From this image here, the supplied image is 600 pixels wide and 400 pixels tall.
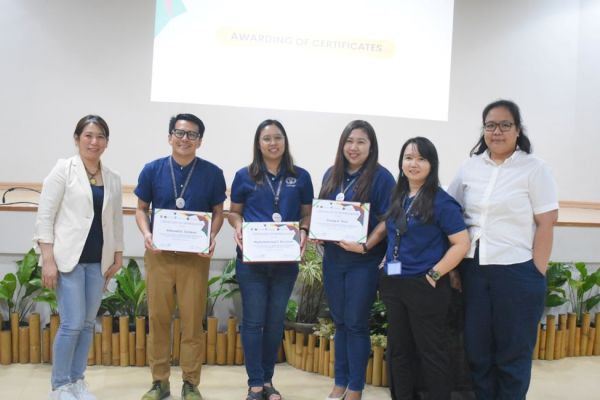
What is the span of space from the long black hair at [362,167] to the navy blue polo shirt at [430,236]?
1.16ft

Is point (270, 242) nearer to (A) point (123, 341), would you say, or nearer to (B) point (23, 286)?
(A) point (123, 341)

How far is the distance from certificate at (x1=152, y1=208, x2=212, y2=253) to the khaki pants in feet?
0.35

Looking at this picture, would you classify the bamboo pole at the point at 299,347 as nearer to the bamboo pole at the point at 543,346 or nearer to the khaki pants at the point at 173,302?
the khaki pants at the point at 173,302

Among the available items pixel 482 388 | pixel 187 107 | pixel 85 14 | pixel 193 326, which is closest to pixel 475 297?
pixel 482 388

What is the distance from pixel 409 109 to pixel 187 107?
7.83 feet

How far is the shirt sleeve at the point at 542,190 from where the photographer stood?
221cm

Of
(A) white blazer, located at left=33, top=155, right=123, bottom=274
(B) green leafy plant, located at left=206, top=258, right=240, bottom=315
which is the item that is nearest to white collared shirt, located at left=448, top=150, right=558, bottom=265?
(B) green leafy plant, located at left=206, top=258, right=240, bottom=315

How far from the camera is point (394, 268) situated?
89.8 inches

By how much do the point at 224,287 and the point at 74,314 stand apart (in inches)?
53.0

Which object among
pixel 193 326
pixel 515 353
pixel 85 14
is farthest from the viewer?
pixel 85 14

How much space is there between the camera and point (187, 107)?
5.37 m

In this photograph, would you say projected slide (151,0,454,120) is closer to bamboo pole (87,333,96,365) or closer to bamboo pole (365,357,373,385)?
bamboo pole (87,333,96,365)

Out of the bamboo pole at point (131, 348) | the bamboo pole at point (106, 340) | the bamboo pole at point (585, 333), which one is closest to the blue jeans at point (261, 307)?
the bamboo pole at point (131, 348)

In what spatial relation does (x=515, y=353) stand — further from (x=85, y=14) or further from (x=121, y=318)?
(x=85, y=14)
